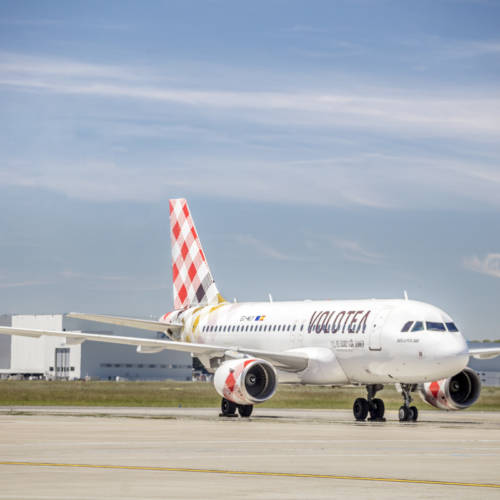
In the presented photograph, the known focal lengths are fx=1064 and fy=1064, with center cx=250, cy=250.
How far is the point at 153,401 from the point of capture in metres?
51.7

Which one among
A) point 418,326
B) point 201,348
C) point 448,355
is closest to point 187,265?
point 201,348

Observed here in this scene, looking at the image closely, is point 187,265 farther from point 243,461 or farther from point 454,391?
point 243,461

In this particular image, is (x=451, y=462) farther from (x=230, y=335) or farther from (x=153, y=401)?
(x=153, y=401)

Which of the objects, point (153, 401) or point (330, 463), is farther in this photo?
point (153, 401)

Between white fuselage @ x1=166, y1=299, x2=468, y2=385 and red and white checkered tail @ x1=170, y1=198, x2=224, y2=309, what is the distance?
3.95m

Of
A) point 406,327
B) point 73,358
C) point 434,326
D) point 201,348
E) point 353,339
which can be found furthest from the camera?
point 73,358

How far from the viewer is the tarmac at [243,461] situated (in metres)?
12.7

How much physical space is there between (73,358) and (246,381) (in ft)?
289

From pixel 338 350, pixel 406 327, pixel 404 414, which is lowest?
pixel 404 414

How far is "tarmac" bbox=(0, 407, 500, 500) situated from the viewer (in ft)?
41.6

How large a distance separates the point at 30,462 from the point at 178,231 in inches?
1204

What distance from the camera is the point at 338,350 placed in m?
34.3

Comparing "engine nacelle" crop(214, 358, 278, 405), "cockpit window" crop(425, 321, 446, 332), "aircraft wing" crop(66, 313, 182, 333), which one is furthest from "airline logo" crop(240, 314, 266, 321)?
"cockpit window" crop(425, 321, 446, 332)

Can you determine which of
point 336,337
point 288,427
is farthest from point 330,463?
point 336,337
